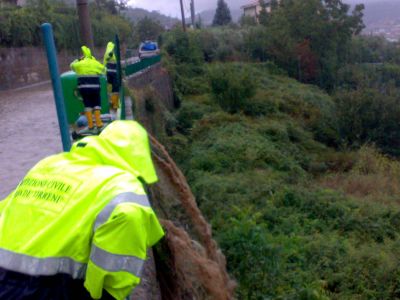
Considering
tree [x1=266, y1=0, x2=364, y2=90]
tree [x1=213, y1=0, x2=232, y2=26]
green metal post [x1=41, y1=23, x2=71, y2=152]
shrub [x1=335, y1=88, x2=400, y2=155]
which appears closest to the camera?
green metal post [x1=41, y1=23, x2=71, y2=152]

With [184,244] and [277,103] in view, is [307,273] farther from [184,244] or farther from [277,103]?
[277,103]

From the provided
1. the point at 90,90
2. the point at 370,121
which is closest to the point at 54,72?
the point at 90,90

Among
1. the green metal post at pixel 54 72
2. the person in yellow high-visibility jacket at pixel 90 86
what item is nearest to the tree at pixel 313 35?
the person in yellow high-visibility jacket at pixel 90 86

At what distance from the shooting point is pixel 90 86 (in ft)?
23.3

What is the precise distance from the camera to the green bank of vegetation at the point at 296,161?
8.55 m

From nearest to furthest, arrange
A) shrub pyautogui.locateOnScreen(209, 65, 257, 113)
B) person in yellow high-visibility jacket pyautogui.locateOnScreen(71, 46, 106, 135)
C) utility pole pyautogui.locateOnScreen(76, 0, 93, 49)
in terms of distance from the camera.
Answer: person in yellow high-visibility jacket pyautogui.locateOnScreen(71, 46, 106, 135) < utility pole pyautogui.locateOnScreen(76, 0, 93, 49) < shrub pyautogui.locateOnScreen(209, 65, 257, 113)

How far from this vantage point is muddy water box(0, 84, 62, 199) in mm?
7421

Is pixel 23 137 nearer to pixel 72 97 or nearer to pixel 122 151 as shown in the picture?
pixel 72 97

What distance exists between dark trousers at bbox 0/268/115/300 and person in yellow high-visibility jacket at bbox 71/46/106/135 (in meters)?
4.00

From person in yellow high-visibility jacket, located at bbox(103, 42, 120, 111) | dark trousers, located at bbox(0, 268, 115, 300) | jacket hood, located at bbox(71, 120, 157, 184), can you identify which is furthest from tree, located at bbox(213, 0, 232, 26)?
dark trousers, located at bbox(0, 268, 115, 300)

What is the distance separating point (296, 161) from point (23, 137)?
370 inches

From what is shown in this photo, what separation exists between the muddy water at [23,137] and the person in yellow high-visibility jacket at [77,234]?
165 inches

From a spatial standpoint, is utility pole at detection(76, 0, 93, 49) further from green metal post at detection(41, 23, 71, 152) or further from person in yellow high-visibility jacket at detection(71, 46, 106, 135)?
green metal post at detection(41, 23, 71, 152)

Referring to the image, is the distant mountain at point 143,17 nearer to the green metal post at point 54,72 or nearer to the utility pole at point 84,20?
the utility pole at point 84,20
